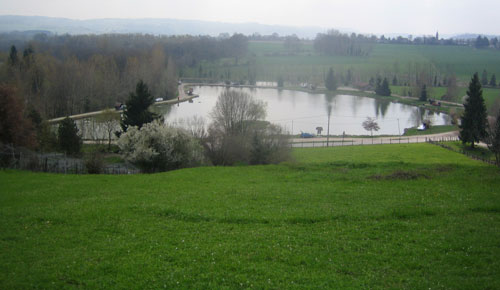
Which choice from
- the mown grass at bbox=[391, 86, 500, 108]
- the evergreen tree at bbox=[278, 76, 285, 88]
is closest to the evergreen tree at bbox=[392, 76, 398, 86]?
the mown grass at bbox=[391, 86, 500, 108]

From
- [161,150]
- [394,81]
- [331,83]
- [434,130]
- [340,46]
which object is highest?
[340,46]

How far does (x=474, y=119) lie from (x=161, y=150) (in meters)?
27.1

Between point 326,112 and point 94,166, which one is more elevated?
point 326,112

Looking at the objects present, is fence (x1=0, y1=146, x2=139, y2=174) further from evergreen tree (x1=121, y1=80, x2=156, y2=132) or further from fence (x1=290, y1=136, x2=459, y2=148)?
fence (x1=290, y1=136, x2=459, y2=148)

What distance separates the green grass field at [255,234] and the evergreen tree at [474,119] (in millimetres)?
21795

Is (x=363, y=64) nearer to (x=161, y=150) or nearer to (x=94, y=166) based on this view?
(x=161, y=150)

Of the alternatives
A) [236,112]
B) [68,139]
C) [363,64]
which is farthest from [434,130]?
[363,64]

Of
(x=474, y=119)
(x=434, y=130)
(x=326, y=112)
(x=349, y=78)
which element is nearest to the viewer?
(x=474, y=119)

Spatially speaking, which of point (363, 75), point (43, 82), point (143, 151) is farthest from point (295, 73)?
point (143, 151)

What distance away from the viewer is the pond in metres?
48.5

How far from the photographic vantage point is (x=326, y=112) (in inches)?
2311

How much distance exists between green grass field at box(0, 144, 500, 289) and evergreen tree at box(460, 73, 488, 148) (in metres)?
21.8

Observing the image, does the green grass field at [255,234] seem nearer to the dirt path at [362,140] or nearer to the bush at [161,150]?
the bush at [161,150]

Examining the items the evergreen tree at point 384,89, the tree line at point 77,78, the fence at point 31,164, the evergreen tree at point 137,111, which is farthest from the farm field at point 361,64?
the fence at point 31,164
